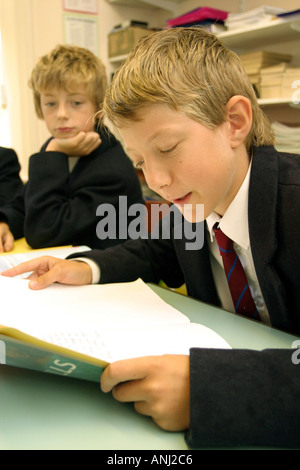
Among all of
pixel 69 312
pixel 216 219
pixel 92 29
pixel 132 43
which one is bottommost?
pixel 69 312

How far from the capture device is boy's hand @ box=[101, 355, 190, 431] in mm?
442

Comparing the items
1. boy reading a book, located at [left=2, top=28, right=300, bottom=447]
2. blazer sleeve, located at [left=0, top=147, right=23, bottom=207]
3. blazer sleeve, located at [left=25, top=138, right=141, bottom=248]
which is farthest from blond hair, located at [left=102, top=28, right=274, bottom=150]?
blazer sleeve, located at [left=0, top=147, right=23, bottom=207]

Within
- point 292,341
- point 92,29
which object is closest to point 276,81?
point 92,29

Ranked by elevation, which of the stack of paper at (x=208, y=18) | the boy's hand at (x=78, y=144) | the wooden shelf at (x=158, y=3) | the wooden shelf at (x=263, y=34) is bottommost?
the boy's hand at (x=78, y=144)

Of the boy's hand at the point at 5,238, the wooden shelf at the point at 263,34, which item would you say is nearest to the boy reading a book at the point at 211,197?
the boy's hand at the point at 5,238

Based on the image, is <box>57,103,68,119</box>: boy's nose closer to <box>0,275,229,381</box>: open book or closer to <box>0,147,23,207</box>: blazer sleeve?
<box>0,147,23,207</box>: blazer sleeve

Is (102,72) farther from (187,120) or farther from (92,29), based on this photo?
(92,29)

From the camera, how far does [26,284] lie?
0.75m

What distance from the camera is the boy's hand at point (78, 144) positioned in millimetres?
1347

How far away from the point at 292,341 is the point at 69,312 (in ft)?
1.11

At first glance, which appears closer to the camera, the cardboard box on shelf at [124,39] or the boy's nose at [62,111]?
the boy's nose at [62,111]

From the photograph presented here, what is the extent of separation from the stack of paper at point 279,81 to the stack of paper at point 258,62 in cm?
3

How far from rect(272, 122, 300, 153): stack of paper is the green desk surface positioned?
1.71 meters

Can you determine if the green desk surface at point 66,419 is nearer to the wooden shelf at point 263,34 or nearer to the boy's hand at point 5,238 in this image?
the boy's hand at point 5,238
